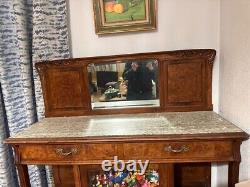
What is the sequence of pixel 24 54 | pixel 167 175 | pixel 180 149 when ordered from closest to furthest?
pixel 180 149 < pixel 167 175 < pixel 24 54

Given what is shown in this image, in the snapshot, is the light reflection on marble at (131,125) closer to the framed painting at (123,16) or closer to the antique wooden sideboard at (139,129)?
the antique wooden sideboard at (139,129)

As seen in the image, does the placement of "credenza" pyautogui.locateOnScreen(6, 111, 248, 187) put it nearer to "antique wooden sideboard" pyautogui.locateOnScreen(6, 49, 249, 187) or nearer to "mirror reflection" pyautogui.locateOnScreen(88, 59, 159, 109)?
"antique wooden sideboard" pyautogui.locateOnScreen(6, 49, 249, 187)

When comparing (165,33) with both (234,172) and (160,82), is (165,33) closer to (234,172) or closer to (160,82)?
(160,82)

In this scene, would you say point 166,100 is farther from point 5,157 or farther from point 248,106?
point 5,157

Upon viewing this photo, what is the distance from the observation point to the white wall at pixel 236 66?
1.22 metres

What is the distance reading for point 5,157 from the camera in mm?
1651

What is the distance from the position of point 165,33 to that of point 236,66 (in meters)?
0.54

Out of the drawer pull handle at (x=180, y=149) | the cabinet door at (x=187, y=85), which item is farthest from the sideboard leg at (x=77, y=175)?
the cabinet door at (x=187, y=85)

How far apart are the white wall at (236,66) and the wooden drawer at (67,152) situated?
2.43 ft

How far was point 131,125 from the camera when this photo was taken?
1412 mm

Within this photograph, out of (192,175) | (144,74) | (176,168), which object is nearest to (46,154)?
(144,74)

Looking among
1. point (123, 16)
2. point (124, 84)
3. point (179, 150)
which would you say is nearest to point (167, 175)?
point (179, 150)

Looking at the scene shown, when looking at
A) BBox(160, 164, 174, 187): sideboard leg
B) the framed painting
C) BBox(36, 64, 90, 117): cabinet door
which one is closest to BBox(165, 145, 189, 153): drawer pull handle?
BBox(160, 164, 174, 187): sideboard leg

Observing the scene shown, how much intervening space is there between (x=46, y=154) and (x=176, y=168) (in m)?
0.95
